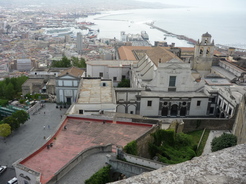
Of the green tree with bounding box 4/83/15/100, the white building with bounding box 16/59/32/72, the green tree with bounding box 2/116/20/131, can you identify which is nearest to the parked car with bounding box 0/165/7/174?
the green tree with bounding box 2/116/20/131

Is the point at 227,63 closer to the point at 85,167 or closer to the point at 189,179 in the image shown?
the point at 85,167

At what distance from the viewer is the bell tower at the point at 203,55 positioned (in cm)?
3728

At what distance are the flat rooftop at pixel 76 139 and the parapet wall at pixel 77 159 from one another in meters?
0.49

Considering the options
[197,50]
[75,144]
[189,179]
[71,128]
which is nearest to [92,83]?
[71,128]

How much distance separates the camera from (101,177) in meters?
11.0

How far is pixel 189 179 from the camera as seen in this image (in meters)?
3.59

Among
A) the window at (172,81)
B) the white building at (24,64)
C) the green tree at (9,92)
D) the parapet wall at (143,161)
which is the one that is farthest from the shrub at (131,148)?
the white building at (24,64)

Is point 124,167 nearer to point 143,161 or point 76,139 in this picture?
point 143,161

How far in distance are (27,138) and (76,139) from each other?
8117 mm

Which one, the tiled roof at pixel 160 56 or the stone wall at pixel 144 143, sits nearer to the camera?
the stone wall at pixel 144 143

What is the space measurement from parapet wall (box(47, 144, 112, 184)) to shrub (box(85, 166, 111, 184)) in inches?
56.8

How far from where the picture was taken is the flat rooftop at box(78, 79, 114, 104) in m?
22.6

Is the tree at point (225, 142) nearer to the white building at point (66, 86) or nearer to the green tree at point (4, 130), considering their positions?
the white building at point (66, 86)

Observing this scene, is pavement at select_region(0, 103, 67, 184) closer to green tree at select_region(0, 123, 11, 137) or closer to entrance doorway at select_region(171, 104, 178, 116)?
green tree at select_region(0, 123, 11, 137)
